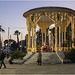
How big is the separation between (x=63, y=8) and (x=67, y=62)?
809cm

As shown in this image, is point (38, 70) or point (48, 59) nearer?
point (38, 70)

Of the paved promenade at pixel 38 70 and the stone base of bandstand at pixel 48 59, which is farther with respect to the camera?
the stone base of bandstand at pixel 48 59

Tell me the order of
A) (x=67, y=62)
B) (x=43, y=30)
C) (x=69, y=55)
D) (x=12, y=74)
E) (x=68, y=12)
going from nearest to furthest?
(x=12, y=74), (x=67, y=62), (x=69, y=55), (x=68, y=12), (x=43, y=30)

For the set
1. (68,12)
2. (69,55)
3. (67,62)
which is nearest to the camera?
(67,62)

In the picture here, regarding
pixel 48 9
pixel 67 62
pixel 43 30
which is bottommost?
pixel 67 62

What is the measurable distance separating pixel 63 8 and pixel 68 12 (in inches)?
47.4

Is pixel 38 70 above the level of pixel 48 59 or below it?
below

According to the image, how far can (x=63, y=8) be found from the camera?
2755cm

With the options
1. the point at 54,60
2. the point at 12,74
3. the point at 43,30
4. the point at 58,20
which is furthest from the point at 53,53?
the point at 12,74

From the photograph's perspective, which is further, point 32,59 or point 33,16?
point 33,16

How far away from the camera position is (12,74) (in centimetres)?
1405

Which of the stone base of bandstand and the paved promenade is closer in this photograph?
the paved promenade

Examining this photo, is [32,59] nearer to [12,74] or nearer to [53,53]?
[53,53]

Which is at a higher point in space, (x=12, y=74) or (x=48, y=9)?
(x=48, y=9)
